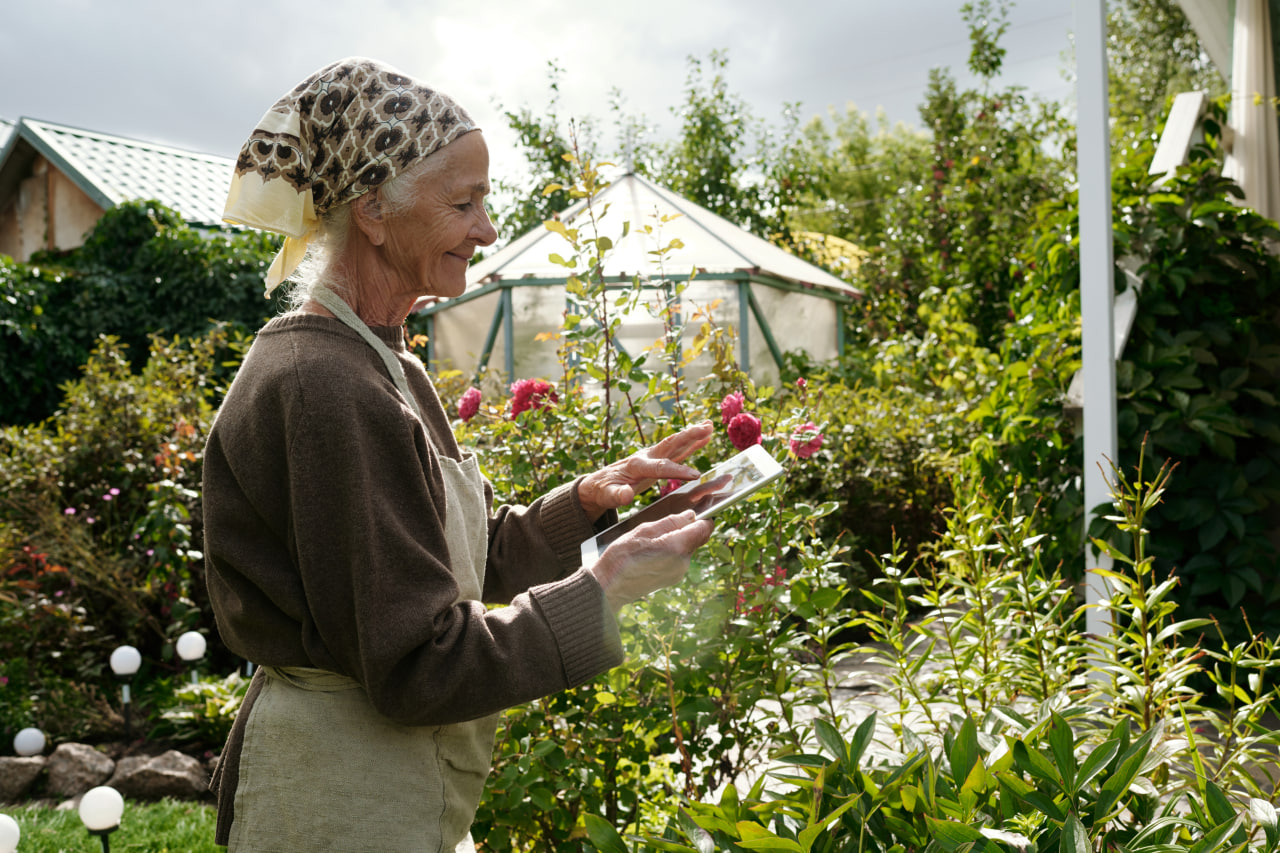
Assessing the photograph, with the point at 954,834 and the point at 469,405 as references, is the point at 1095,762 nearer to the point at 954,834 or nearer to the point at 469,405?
the point at 954,834

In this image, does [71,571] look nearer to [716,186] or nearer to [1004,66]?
[716,186]

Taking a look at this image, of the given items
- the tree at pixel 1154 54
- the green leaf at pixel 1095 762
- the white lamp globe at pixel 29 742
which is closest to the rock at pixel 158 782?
the white lamp globe at pixel 29 742

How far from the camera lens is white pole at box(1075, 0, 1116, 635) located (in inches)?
121

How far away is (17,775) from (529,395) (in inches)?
118

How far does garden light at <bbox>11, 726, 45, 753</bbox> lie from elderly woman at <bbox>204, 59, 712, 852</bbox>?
319 cm

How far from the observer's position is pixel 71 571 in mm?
4645

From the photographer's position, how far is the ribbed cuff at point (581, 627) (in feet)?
3.75

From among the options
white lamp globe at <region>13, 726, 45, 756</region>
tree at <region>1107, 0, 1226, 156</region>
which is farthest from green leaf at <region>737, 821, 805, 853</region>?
tree at <region>1107, 0, 1226, 156</region>

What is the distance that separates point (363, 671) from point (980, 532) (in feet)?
4.60

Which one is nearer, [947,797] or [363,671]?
[363,671]

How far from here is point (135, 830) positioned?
3.25 metres

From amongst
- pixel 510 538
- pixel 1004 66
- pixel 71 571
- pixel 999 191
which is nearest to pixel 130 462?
pixel 71 571

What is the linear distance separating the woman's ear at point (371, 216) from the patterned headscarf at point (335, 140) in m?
0.02

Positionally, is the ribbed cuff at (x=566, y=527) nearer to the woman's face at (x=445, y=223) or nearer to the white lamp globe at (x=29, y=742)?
the woman's face at (x=445, y=223)
